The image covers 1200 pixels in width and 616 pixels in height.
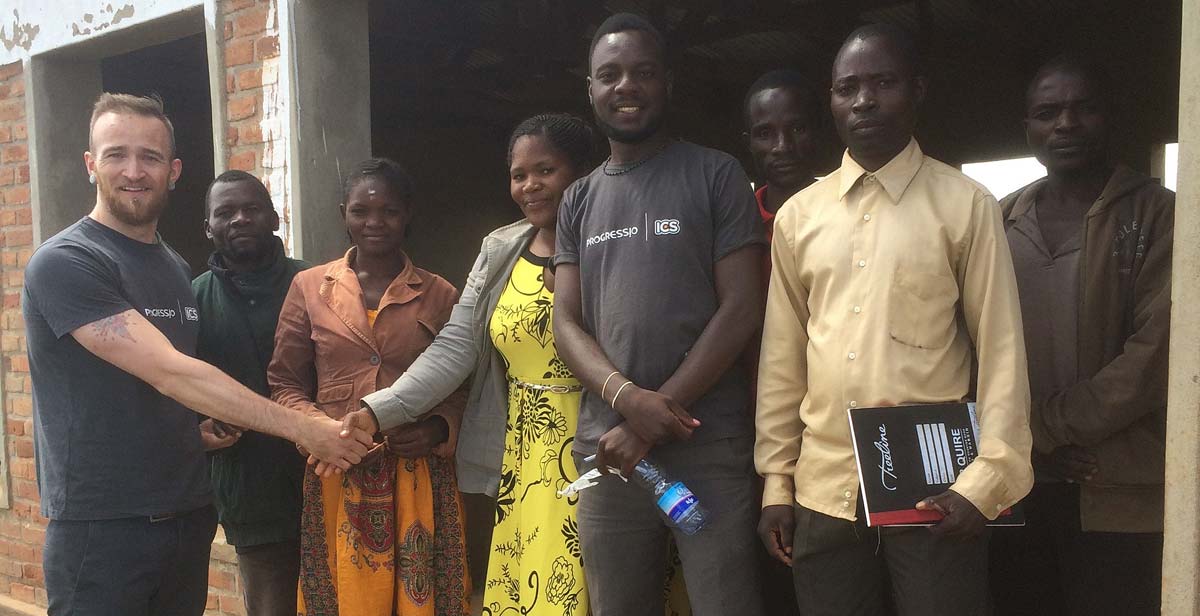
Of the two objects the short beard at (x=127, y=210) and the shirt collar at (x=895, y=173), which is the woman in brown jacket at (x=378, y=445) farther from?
the shirt collar at (x=895, y=173)

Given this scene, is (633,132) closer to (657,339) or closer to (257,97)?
(657,339)

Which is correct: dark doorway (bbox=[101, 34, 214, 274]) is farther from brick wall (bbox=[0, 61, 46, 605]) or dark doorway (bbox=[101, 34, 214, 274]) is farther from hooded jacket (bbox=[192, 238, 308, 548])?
hooded jacket (bbox=[192, 238, 308, 548])

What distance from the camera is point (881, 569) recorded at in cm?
213

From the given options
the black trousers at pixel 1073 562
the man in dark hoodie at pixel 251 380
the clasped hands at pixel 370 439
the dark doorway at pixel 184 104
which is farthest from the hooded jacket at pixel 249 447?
the dark doorway at pixel 184 104

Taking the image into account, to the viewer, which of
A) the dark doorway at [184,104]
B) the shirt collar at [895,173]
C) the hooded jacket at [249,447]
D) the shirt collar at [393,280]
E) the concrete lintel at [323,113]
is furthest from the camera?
the dark doorway at [184,104]

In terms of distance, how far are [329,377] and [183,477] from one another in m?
0.51

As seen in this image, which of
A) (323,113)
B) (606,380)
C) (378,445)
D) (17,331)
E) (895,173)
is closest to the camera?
(895,173)

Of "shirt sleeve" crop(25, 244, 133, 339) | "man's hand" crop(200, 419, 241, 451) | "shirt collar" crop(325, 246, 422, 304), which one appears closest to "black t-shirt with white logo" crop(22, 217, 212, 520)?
"shirt sleeve" crop(25, 244, 133, 339)

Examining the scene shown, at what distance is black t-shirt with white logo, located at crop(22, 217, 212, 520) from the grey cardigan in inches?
25.8

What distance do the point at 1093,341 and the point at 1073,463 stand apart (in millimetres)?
305

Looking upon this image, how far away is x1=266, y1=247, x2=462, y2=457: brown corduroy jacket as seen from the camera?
2936 mm

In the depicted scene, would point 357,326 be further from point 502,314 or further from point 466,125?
Result: point 466,125

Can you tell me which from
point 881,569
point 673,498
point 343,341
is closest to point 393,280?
point 343,341

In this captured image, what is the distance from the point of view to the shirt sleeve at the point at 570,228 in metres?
2.51
